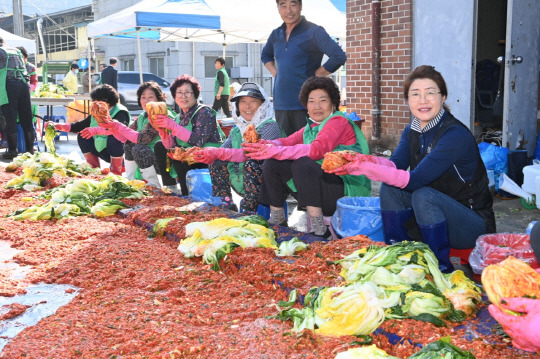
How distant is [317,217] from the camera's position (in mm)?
4793

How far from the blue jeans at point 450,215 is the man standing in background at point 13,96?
8.55m

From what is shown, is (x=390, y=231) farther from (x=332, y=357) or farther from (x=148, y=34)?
(x=148, y=34)

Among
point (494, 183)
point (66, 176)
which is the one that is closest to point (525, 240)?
point (494, 183)

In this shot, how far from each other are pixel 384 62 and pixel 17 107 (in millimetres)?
6416

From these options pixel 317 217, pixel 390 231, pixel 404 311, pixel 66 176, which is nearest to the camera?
pixel 404 311

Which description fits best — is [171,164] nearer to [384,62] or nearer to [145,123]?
[145,123]

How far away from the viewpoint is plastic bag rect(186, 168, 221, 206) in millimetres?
6207

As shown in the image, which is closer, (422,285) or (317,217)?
(422,285)

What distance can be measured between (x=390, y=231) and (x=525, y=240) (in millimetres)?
852

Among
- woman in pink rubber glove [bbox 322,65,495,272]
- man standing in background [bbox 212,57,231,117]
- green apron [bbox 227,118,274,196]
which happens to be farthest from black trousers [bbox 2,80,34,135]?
woman in pink rubber glove [bbox 322,65,495,272]

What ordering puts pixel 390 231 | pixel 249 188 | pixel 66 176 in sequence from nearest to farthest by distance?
pixel 390 231 < pixel 249 188 < pixel 66 176

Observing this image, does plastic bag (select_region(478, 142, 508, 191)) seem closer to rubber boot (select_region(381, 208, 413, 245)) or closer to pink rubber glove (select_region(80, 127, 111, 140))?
rubber boot (select_region(381, 208, 413, 245))

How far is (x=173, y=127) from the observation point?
6207mm

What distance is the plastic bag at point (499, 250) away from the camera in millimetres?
3475
